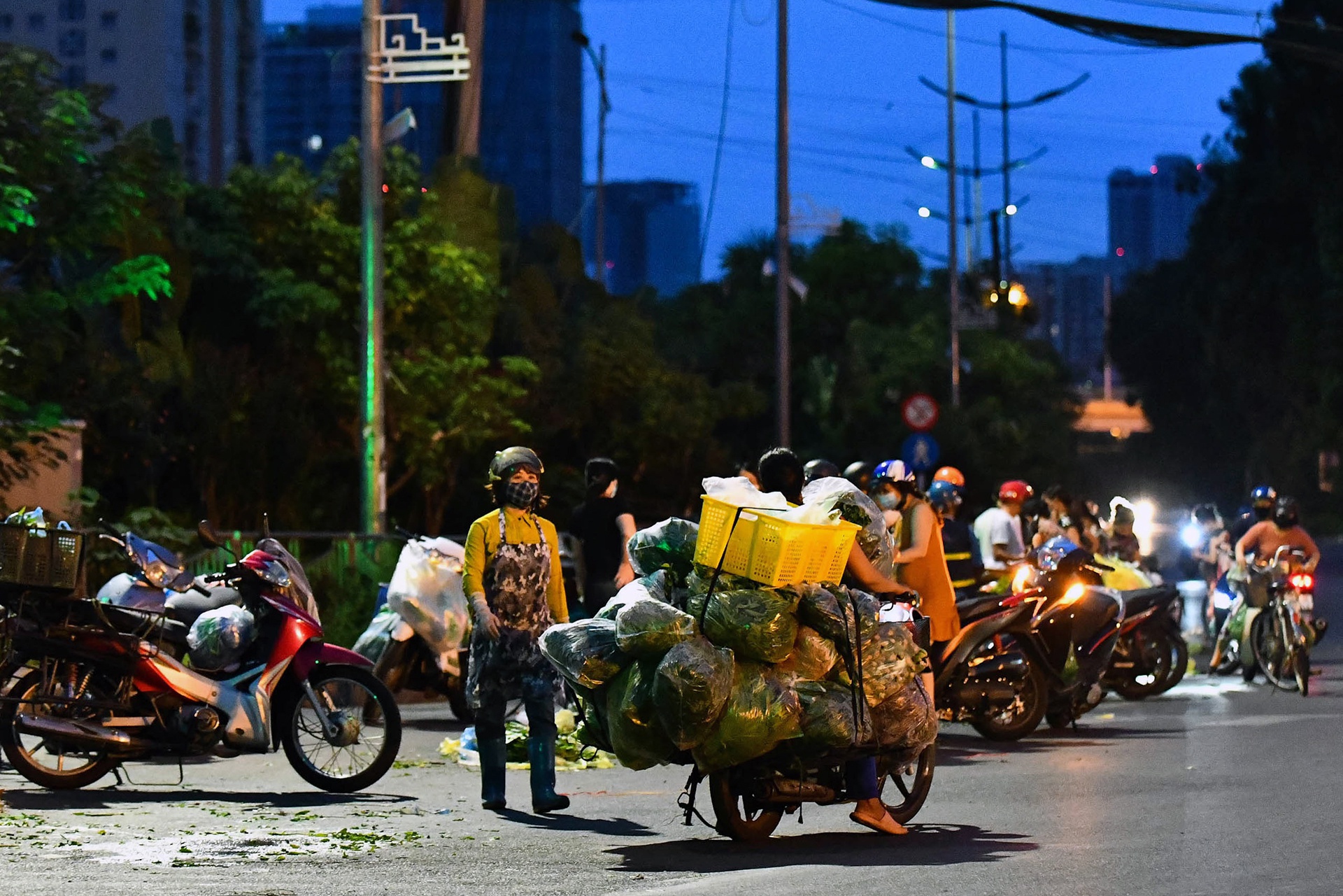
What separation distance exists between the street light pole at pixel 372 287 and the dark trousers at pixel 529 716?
30.1 feet

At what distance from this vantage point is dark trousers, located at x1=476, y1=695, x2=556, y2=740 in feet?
34.8

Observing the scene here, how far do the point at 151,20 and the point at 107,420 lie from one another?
269 ft

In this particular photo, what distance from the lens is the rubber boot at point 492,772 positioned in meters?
10.6

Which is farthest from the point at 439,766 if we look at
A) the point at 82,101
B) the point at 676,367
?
the point at 676,367

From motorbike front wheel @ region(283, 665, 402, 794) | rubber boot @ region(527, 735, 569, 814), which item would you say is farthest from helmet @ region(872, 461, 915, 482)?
motorbike front wheel @ region(283, 665, 402, 794)

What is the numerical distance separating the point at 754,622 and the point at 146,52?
99.9 meters

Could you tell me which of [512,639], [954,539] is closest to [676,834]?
[512,639]

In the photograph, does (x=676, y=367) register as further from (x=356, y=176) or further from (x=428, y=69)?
(x=428, y=69)

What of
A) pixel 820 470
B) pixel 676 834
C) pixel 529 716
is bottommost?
pixel 676 834

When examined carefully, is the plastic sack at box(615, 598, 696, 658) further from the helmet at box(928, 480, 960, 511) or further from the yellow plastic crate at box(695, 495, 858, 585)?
the helmet at box(928, 480, 960, 511)

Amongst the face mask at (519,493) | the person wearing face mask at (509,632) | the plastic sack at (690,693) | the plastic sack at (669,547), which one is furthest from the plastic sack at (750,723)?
the face mask at (519,493)

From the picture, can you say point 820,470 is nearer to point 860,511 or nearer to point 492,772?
point 860,511

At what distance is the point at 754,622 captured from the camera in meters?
8.98

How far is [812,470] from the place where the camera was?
11.6 meters
